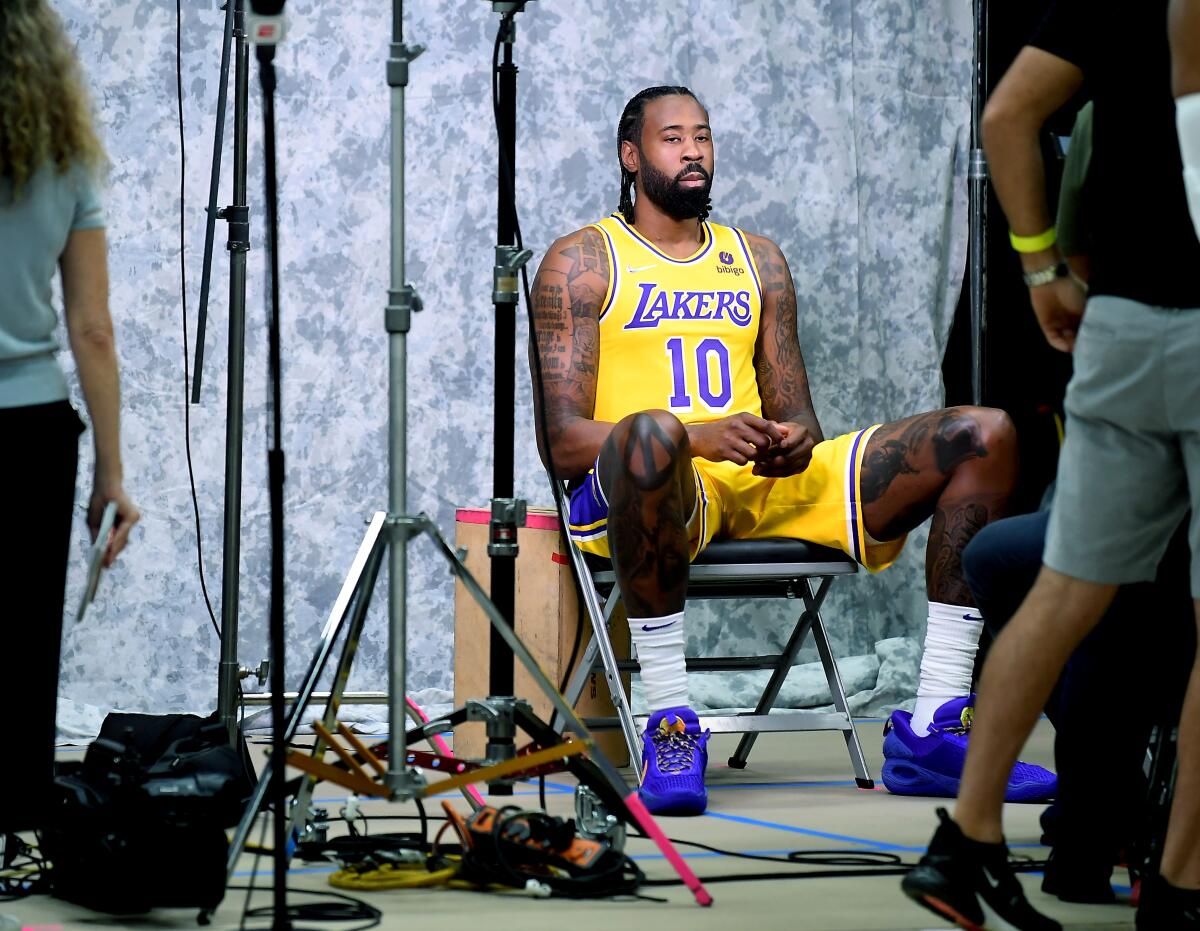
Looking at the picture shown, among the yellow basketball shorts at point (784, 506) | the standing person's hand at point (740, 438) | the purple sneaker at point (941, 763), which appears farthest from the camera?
the yellow basketball shorts at point (784, 506)

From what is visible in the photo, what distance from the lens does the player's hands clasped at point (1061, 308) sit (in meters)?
1.79

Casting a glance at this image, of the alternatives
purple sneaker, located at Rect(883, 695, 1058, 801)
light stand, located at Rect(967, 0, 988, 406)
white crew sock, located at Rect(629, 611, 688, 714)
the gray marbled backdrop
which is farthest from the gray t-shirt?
light stand, located at Rect(967, 0, 988, 406)

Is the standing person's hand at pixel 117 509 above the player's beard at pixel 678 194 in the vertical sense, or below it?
below

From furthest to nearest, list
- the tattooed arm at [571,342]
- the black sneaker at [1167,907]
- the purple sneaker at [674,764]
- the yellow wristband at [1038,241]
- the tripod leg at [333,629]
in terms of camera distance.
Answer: the tattooed arm at [571,342]
the purple sneaker at [674,764]
the tripod leg at [333,629]
the yellow wristband at [1038,241]
the black sneaker at [1167,907]

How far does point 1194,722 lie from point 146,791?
1.21 m

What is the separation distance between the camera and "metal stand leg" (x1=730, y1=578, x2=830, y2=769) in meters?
3.25

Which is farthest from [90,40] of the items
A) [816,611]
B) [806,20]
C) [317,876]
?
[317,876]

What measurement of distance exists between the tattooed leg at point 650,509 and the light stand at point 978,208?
1218mm

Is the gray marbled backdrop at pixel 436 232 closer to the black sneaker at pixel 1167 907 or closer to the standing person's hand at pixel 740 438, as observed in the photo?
the standing person's hand at pixel 740 438

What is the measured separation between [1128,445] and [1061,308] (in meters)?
0.21

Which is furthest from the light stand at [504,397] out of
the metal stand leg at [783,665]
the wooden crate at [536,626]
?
the metal stand leg at [783,665]

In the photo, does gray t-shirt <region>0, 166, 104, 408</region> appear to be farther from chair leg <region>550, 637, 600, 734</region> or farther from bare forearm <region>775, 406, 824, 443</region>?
bare forearm <region>775, 406, 824, 443</region>

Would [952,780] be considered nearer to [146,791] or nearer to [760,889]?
[760,889]

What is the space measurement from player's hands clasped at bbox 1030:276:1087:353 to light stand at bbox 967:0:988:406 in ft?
6.64
